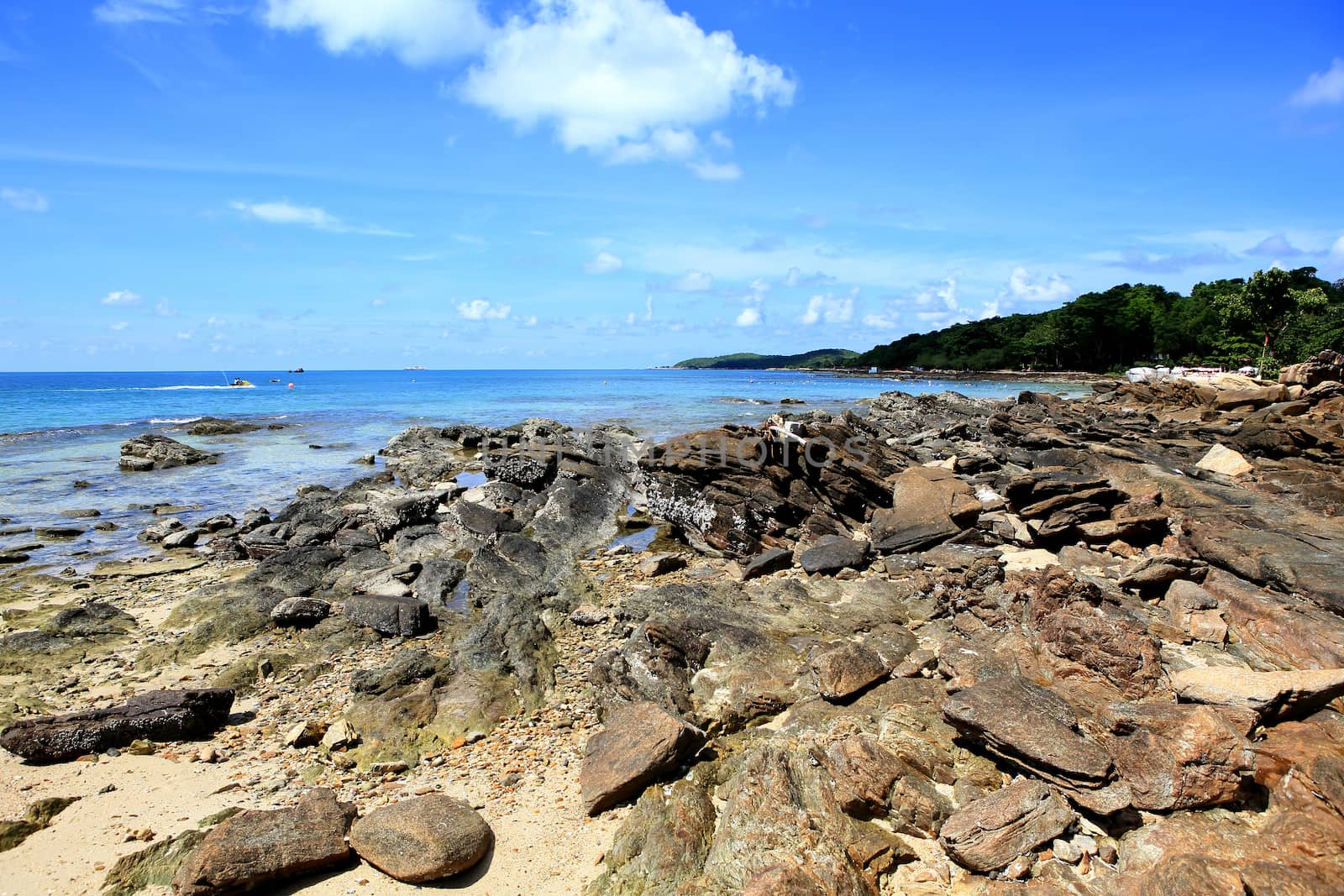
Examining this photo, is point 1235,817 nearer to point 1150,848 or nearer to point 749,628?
point 1150,848

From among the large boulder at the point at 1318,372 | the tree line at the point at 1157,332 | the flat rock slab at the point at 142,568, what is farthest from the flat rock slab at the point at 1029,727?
the tree line at the point at 1157,332

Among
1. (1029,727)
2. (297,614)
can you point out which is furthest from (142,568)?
(1029,727)

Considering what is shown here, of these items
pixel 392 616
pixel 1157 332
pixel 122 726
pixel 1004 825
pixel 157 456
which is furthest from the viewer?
pixel 1157 332

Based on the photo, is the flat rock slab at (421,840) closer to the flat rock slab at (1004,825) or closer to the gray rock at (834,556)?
the flat rock slab at (1004,825)

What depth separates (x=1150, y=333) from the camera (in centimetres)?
9031

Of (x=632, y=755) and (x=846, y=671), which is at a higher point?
(x=846, y=671)

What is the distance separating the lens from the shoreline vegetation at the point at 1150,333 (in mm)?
48125

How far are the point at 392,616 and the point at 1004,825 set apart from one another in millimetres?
7889

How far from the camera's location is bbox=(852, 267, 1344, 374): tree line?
158 feet

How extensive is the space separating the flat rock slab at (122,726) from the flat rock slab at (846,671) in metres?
6.33

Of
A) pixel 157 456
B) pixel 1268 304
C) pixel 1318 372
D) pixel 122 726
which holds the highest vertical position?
pixel 1268 304

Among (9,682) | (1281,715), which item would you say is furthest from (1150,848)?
(9,682)

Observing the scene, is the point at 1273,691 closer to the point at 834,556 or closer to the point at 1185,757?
the point at 1185,757

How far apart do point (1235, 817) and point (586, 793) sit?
4.76m
